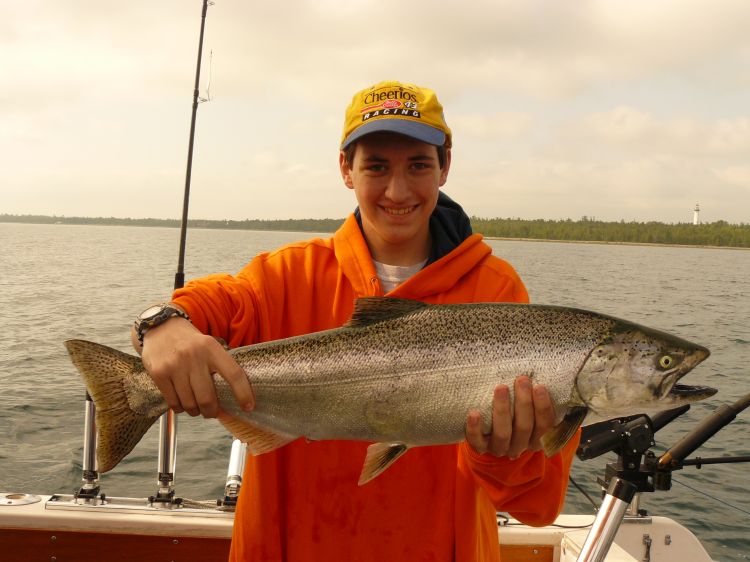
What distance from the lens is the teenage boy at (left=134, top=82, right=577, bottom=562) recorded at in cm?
294

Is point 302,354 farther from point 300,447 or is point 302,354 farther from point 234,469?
point 234,469

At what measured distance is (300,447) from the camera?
330cm

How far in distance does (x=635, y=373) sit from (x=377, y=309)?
49.6 inches

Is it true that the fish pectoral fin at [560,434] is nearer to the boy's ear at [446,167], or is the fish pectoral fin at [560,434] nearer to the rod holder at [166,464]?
the boy's ear at [446,167]

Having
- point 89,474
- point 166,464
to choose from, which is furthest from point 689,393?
point 89,474

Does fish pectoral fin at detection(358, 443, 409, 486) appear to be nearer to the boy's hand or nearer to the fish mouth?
the boy's hand

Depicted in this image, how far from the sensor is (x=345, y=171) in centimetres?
375

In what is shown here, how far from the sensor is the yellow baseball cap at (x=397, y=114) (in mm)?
3307

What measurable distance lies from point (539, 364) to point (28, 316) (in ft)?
85.7

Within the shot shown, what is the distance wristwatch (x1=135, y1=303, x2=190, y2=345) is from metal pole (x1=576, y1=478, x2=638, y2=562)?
2.27 m

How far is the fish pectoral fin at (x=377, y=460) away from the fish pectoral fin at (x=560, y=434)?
669 millimetres

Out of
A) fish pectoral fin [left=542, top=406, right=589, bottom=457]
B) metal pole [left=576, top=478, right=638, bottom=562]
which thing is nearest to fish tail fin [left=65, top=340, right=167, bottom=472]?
fish pectoral fin [left=542, top=406, right=589, bottom=457]

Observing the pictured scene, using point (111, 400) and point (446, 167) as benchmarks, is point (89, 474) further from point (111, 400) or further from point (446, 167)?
point (446, 167)

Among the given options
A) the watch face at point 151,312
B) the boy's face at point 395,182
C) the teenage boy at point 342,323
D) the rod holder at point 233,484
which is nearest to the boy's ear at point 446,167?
the teenage boy at point 342,323
